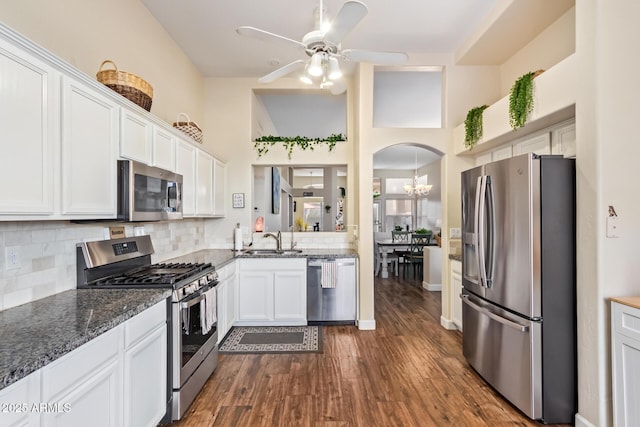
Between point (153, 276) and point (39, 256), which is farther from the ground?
point (39, 256)

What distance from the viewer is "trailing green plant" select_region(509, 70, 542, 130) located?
8.37 feet

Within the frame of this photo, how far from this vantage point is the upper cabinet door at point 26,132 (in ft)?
4.21

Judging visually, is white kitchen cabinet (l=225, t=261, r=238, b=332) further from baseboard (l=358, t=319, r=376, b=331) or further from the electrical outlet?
the electrical outlet

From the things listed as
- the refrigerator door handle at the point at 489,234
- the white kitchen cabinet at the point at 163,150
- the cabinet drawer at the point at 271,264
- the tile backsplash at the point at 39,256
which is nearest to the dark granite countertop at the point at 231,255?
the cabinet drawer at the point at 271,264

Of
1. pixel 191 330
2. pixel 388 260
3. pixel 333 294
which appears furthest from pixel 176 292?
pixel 388 260

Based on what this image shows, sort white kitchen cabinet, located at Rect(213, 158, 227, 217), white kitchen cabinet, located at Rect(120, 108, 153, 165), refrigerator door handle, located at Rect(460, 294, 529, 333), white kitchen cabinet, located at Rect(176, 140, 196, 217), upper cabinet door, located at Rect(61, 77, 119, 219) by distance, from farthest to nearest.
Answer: white kitchen cabinet, located at Rect(213, 158, 227, 217) < white kitchen cabinet, located at Rect(176, 140, 196, 217) < refrigerator door handle, located at Rect(460, 294, 529, 333) < white kitchen cabinet, located at Rect(120, 108, 153, 165) < upper cabinet door, located at Rect(61, 77, 119, 219)

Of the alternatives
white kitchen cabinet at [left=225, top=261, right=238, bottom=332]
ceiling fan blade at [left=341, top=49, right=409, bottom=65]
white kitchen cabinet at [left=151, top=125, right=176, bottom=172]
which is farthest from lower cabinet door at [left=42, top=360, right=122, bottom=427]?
ceiling fan blade at [left=341, top=49, right=409, bottom=65]

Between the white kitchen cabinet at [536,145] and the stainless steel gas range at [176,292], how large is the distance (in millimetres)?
3156

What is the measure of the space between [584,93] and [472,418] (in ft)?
7.56

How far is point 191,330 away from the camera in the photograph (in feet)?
7.62

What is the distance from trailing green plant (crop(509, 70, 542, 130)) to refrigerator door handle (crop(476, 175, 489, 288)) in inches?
24.2

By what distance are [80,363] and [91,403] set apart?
0.22m

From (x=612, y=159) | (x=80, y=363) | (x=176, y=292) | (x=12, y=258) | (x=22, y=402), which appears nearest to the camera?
(x=22, y=402)

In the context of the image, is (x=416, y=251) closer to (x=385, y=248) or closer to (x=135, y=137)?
(x=385, y=248)
